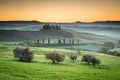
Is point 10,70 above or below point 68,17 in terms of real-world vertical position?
below

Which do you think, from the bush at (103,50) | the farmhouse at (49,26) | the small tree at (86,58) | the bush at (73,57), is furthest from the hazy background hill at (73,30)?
the bush at (73,57)

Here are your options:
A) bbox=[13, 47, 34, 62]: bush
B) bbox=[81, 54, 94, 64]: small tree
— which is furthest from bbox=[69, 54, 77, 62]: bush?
bbox=[13, 47, 34, 62]: bush

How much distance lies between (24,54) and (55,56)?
1.96m

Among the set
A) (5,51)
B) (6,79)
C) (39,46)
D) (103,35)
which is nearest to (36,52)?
(39,46)

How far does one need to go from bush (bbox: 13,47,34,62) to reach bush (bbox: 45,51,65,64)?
1067 mm

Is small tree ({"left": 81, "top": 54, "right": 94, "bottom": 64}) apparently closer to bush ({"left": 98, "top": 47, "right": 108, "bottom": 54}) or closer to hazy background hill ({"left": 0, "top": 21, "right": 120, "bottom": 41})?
bush ({"left": 98, "top": 47, "right": 108, "bottom": 54})

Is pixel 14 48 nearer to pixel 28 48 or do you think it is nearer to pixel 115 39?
pixel 28 48

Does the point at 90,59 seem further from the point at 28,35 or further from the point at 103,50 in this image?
the point at 28,35

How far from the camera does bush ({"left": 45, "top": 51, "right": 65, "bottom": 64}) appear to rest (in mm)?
16188

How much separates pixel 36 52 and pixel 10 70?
81.9 inches

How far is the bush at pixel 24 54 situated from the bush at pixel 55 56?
1067mm

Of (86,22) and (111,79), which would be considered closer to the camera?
(111,79)

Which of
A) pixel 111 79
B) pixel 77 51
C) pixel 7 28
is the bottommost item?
pixel 111 79

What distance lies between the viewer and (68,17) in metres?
16.8
